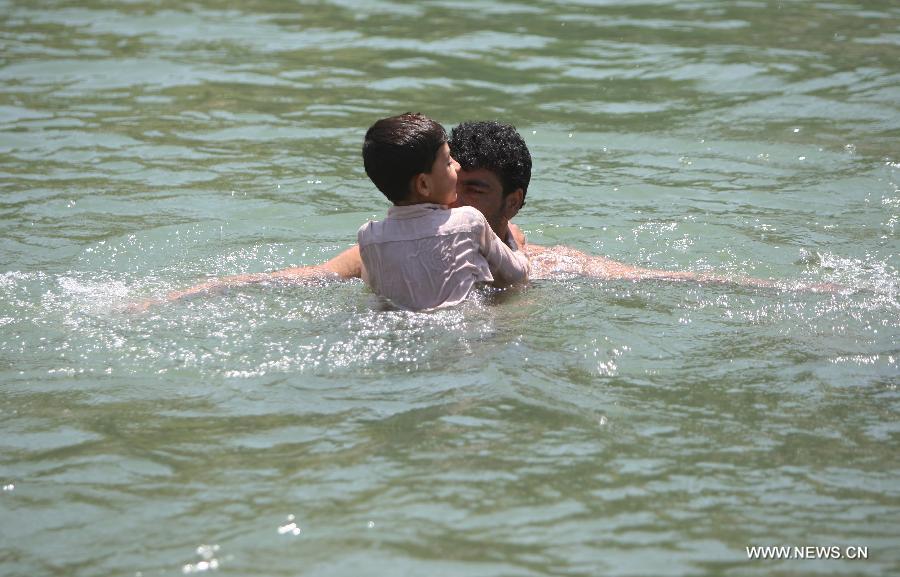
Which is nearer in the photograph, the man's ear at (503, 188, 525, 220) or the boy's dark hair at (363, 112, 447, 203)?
the boy's dark hair at (363, 112, 447, 203)

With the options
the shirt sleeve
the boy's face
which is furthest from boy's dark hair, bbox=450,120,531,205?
the boy's face

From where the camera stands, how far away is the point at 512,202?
6047mm

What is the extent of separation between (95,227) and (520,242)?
2.86 m

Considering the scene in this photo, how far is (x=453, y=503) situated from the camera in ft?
12.6

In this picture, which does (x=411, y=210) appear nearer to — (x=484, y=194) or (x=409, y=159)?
(x=409, y=159)

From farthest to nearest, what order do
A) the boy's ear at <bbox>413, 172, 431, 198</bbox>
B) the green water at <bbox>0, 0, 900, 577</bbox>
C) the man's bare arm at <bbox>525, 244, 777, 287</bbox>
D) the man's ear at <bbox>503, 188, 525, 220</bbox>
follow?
the man's bare arm at <bbox>525, 244, 777, 287</bbox>, the man's ear at <bbox>503, 188, 525, 220</bbox>, the boy's ear at <bbox>413, 172, 431, 198</bbox>, the green water at <bbox>0, 0, 900, 577</bbox>

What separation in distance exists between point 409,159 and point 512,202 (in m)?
0.99

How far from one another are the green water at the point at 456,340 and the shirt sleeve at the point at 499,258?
0.12m

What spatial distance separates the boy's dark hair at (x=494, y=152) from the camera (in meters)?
5.91

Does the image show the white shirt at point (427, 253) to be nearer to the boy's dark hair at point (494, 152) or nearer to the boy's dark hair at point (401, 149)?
the boy's dark hair at point (401, 149)

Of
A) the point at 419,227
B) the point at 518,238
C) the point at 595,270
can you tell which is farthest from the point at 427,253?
the point at 595,270

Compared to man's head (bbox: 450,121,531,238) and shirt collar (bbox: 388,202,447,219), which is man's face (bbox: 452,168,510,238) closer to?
man's head (bbox: 450,121,531,238)

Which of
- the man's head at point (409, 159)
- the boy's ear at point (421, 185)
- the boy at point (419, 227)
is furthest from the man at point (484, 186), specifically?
the boy's ear at point (421, 185)

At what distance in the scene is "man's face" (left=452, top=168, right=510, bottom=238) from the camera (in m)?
5.95
